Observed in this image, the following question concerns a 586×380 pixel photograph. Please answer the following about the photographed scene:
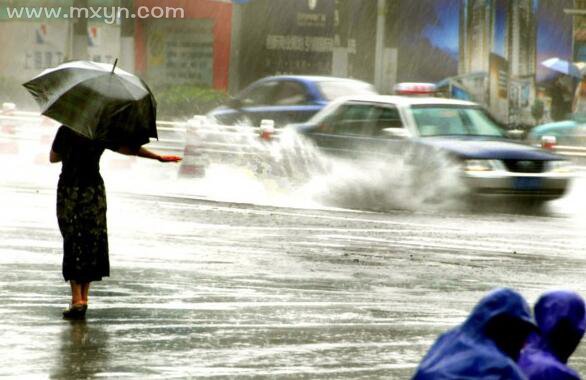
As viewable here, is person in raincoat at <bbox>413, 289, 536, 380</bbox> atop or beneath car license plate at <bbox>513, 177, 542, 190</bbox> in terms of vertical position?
atop

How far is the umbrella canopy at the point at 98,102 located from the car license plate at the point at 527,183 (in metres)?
9.03

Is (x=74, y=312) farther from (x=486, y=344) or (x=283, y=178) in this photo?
(x=283, y=178)

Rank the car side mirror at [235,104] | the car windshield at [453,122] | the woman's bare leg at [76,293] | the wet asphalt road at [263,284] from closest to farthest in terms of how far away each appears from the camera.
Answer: the wet asphalt road at [263,284] < the woman's bare leg at [76,293] < the car windshield at [453,122] < the car side mirror at [235,104]

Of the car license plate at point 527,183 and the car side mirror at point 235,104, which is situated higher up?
the car side mirror at point 235,104

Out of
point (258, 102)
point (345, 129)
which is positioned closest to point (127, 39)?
point (258, 102)

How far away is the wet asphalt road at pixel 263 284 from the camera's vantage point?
8.62 m

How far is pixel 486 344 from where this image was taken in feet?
13.3

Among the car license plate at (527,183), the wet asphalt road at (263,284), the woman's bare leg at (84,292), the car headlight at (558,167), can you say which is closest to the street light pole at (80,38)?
the wet asphalt road at (263,284)

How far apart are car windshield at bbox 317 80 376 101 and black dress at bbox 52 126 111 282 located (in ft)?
53.2

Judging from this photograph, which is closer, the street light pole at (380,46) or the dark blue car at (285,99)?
the dark blue car at (285,99)

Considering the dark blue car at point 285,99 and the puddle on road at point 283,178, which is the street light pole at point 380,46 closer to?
the dark blue car at point 285,99

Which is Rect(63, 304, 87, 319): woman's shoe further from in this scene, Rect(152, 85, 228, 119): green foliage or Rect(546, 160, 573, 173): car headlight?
Rect(152, 85, 228, 119): green foliage

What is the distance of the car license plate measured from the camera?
1839 centimetres

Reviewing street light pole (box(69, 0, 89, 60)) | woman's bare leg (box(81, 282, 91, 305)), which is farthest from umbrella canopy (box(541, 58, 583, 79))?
woman's bare leg (box(81, 282, 91, 305))
